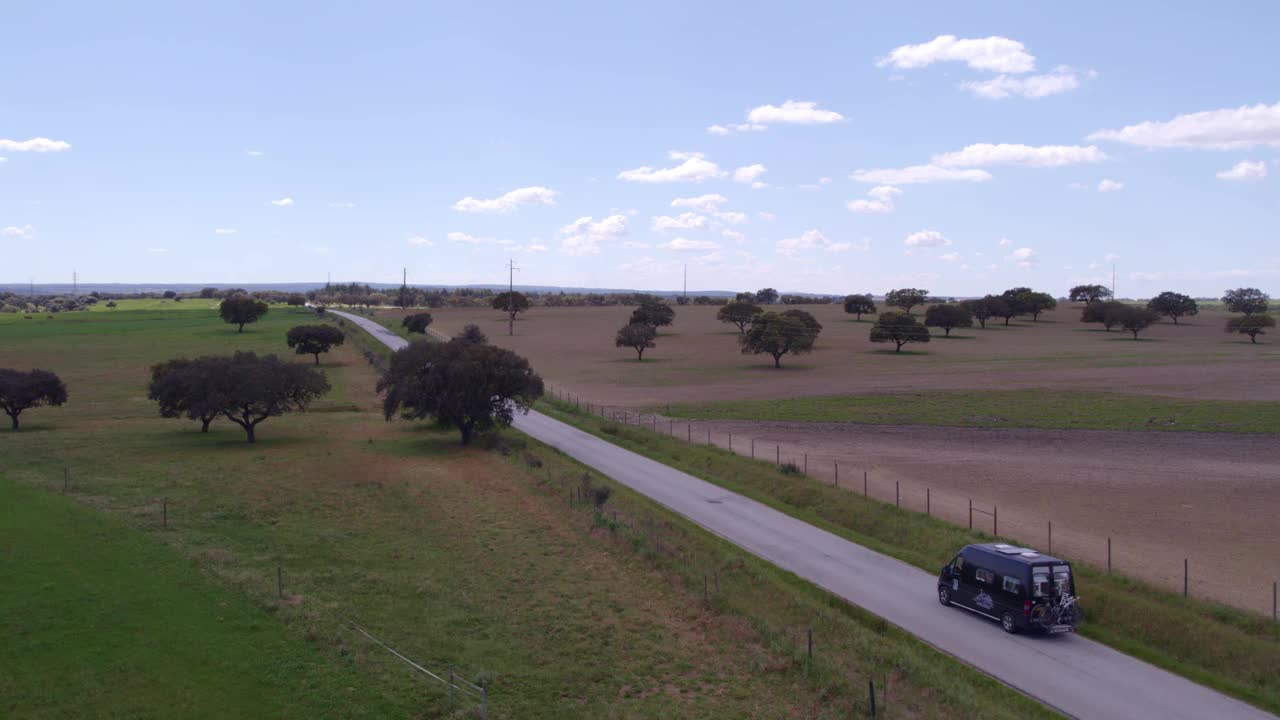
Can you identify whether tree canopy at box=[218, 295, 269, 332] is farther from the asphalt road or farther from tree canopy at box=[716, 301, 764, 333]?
the asphalt road

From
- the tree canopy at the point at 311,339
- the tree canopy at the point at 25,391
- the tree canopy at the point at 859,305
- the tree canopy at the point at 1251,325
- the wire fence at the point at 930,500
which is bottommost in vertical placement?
the wire fence at the point at 930,500

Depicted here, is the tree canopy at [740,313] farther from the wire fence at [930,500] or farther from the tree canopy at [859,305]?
the wire fence at [930,500]

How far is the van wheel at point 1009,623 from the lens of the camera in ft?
74.3

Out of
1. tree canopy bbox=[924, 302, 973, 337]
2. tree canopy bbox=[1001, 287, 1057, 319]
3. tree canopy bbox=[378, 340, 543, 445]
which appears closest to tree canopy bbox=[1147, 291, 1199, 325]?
tree canopy bbox=[1001, 287, 1057, 319]

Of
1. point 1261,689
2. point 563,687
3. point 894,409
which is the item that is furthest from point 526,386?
point 1261,689

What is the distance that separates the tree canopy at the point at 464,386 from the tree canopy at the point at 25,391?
910 inches

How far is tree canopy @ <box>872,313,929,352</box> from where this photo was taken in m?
114

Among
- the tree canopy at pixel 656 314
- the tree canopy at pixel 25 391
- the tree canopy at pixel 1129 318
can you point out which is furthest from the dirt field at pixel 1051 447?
the tree canopy at pixel 25 391

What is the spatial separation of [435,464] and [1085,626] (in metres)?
32.0

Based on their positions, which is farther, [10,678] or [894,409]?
[894,409]

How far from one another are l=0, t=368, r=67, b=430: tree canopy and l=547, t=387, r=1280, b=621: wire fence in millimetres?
36743

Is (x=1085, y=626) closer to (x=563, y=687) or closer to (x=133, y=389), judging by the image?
(x=563, y=687)

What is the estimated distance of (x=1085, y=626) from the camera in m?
23.4

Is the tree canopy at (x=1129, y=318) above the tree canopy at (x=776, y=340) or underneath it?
above
